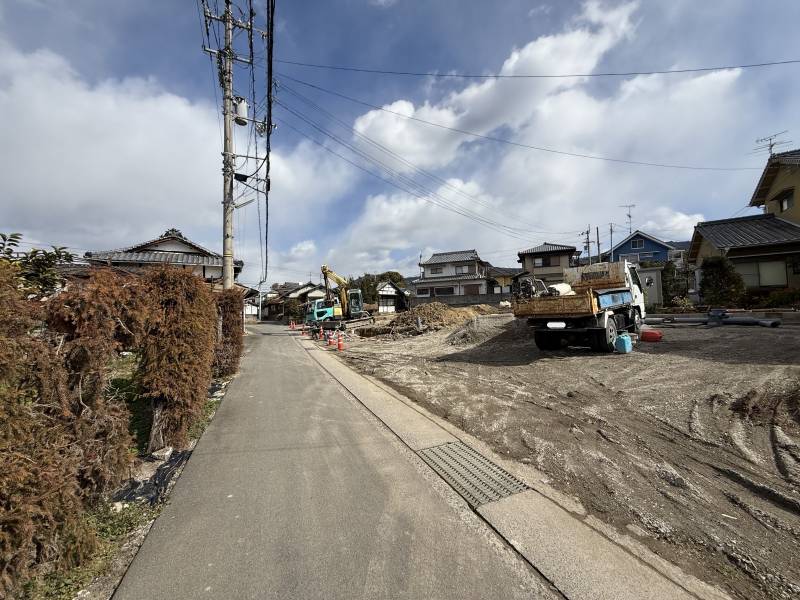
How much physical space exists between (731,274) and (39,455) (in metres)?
23.4

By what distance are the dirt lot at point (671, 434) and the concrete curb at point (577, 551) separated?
154 mm

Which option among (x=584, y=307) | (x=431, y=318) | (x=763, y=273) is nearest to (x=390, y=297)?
(x=431, y=318)

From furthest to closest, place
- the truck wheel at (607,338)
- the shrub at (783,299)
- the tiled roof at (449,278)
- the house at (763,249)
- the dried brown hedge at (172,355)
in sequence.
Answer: the tiled roof at (449,278)
the house at (763,249)
the shrub at (783,299)
the truck wheel at (607,338)
the dried brown hedge at (172,355)

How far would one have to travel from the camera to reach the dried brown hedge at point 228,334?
8727mm

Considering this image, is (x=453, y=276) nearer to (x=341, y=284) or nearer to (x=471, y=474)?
(x=341, y=284)

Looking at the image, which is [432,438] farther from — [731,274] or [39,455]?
[731,274]

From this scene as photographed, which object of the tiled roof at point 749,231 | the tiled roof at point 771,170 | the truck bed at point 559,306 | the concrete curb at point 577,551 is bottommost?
the concrete curb at point 577,551

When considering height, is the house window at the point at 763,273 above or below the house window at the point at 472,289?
below

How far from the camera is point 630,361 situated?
8344mm

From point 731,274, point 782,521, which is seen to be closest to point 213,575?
point 782,521

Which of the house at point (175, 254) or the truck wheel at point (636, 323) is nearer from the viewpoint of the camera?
the truck wheel at point (636, 323)

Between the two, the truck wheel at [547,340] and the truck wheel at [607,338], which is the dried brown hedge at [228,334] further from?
the truck wheel at [607,338]

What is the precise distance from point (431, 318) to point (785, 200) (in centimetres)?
2062

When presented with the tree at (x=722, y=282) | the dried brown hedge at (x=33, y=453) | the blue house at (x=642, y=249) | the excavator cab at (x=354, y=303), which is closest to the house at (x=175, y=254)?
the excavator cab at (x=354, y=303)
